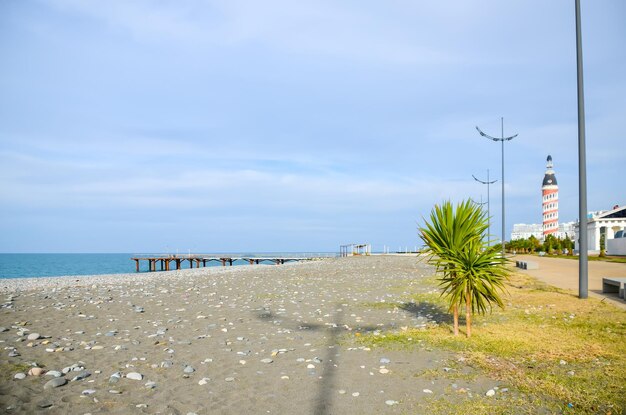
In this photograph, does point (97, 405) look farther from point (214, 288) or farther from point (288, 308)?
point (214, 288)

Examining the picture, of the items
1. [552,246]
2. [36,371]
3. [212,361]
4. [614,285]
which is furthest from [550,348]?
[552,246]

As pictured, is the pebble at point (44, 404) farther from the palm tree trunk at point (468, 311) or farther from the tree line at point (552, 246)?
the tree line at point (552, 246)

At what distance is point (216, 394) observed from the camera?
695cm

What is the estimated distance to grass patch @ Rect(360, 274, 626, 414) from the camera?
652 cm

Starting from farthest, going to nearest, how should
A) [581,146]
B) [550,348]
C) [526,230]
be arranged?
[526,230], [581,146], [550,348]

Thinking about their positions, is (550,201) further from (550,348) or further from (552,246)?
(550,348)

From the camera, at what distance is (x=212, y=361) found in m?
8.77

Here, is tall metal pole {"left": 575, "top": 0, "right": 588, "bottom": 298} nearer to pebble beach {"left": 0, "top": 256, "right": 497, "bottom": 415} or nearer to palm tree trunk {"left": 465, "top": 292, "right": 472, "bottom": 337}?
pebble beach {"left": 0, "top": 256, "right": 497, "bottom": 415}

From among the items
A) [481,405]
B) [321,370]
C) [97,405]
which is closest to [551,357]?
[481,405]

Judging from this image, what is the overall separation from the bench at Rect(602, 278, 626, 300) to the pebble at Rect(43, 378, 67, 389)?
1777cm

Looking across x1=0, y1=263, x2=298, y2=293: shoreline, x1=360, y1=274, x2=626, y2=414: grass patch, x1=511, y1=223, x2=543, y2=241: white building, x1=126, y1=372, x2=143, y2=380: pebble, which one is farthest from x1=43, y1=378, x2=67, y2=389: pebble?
x1=511, y1=223, x2=543, y2=241: white building

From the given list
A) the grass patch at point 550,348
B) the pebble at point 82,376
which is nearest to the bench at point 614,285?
the grass patch at point 550,348

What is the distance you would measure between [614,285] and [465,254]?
35.4ft

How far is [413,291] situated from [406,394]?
14.2 m
